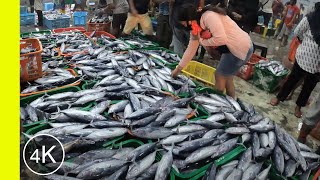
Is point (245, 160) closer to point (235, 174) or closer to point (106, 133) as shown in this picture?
point (235, 174)

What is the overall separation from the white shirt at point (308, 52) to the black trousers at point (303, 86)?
14 centimetres

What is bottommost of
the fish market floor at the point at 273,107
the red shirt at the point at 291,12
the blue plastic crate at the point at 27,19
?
the fish market floor at the point at 273,107

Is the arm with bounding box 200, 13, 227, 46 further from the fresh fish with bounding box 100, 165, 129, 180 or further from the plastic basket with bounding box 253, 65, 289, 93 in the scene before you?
the plastic basket with bounding box 253, 65, 289, 93

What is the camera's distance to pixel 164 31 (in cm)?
766

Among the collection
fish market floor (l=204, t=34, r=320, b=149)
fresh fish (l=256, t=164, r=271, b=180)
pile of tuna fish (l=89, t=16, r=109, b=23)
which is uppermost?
pile of tuna fish (l=89, t=16, r=109, b=23)

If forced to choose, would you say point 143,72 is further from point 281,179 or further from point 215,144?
point 281,179

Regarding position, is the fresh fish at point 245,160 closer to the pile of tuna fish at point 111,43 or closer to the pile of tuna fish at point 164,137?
the pile of tuna fish at point 164,137

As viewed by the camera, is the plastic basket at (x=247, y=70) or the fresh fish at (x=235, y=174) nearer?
the fresh fish at (x=235, y=174)

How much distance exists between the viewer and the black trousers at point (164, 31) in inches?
294

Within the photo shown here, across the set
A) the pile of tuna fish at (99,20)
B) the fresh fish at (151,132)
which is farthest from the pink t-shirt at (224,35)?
the pile of tuna fish at (99,20)

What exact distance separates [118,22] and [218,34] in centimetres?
456

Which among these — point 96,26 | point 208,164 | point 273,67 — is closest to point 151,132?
point 208,164

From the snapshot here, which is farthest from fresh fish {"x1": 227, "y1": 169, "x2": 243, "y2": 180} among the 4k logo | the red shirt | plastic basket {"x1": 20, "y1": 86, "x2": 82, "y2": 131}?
the red shirt

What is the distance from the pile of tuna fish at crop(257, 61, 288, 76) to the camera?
6.41m
